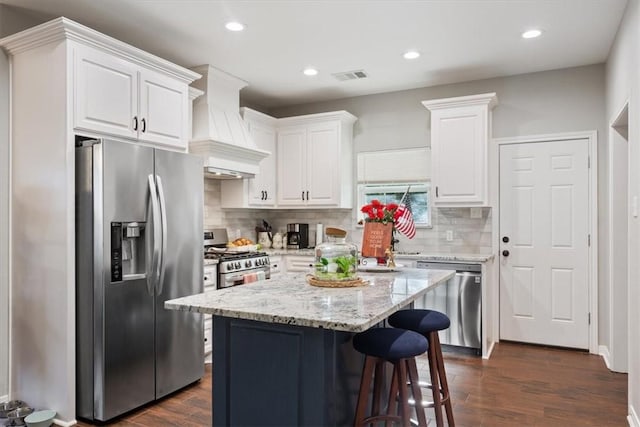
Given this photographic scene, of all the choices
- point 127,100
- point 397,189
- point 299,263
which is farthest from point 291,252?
point 127,100

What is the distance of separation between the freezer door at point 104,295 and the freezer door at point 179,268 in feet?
0.76

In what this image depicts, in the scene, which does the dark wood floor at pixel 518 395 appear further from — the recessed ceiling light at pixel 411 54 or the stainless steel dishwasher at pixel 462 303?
the recessed ceiling light at pixel 411 54

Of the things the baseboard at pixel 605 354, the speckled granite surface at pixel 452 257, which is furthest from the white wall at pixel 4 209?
the baseboard at pixel 605 354

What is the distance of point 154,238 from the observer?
308 cm

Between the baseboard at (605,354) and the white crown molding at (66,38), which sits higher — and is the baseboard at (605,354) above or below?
below

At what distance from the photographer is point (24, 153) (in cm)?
303

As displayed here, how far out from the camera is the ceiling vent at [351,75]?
462 cm

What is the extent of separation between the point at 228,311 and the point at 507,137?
12.7 feet

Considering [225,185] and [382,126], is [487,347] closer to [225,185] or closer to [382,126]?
[382,126]

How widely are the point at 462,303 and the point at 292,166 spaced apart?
2.53 metres

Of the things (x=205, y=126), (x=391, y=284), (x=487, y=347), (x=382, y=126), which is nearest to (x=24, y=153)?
(x=205, y=126)

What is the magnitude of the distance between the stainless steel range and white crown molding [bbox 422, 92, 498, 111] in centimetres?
234

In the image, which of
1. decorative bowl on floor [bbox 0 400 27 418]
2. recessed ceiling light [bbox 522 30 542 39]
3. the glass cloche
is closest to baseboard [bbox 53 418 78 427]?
decorative bowl on floor [bbox 0 400 27 418]

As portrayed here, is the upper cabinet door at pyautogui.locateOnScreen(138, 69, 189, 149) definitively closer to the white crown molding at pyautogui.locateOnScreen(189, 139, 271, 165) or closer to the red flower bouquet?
the white crown molding at pyautogui.locateOnScreen(189, 139, 271, 165)
